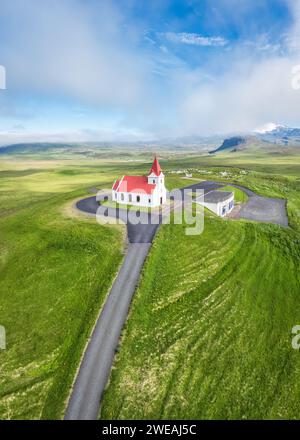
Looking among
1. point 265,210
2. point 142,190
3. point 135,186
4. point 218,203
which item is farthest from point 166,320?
point 265,210

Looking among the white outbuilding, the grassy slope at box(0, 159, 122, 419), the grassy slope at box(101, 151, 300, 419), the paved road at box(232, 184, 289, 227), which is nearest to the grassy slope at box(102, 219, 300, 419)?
the grassy slope at box(101, 151, 300, 419)

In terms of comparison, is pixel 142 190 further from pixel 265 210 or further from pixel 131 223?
pixel 265 210

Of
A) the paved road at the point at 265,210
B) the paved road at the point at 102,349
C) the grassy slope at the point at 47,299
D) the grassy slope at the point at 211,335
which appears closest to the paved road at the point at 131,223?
the grassy slope at the point at 47,299

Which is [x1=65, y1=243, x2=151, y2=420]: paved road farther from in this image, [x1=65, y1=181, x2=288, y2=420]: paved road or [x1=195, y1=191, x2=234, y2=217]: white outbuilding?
[x1=195, y1=191, x2=234, y2=217]: white outbuilding

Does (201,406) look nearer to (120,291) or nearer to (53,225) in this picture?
(120,291)

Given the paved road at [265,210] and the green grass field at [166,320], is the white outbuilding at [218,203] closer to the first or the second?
the paved road at [265,210]
